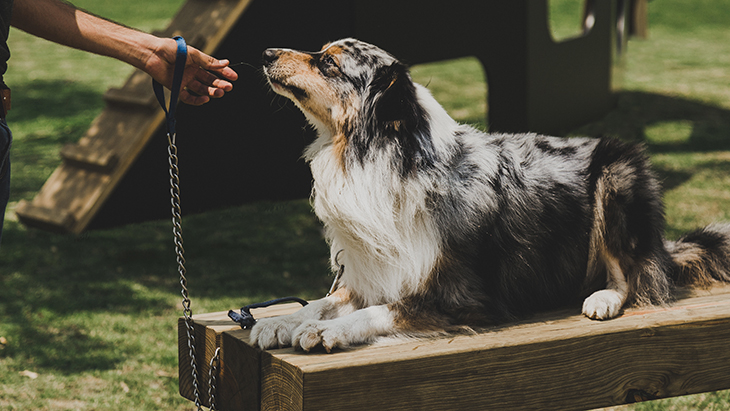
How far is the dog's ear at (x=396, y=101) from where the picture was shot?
2.62 metres

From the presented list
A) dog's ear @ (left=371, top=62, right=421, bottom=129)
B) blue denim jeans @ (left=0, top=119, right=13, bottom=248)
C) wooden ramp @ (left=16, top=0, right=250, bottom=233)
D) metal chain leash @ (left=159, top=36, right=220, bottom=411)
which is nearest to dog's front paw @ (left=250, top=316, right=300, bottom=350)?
metal chain leash @ (left=159, top=36, right=220, bottom=411)

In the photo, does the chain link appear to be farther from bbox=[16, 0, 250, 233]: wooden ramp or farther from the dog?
bbox=[16, 0, 250, 233]: wooden ramp

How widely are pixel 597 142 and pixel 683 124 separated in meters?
9.22

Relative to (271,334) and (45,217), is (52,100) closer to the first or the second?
(45,217)

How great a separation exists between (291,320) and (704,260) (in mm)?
1905

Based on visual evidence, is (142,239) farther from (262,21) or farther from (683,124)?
(683,124)

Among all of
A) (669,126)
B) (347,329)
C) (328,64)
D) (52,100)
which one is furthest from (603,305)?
(52,100)

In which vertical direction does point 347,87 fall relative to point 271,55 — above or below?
below

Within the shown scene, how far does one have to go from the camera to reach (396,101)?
2.62 meters

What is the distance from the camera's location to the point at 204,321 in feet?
9.65

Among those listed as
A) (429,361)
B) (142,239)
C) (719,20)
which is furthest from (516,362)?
(719,20)

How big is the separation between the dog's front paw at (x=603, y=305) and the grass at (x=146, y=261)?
114cm

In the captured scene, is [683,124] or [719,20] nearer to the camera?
[683,124]

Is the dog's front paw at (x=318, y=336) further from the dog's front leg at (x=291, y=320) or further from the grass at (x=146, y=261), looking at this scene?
the grass at (x=146, y=261)
